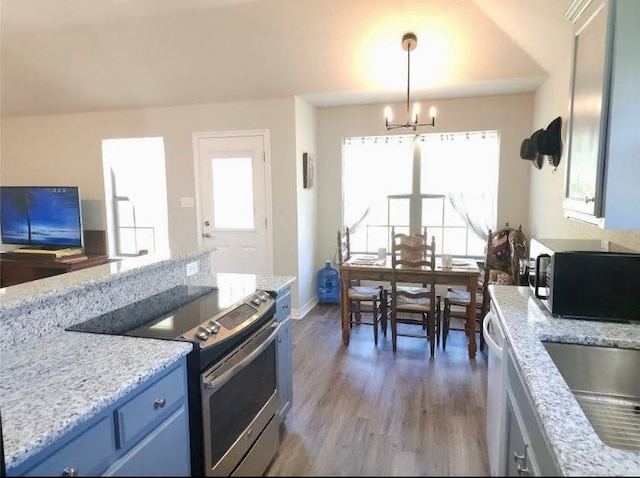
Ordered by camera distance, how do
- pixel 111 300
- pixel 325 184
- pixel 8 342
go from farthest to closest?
pixel 325 184 < pixel 111 300 < pixel 8 342

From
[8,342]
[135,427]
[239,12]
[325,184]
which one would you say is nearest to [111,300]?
[8,342]

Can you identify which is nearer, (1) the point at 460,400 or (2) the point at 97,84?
(1) the point at 460,400

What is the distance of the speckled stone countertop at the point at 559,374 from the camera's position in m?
0.83

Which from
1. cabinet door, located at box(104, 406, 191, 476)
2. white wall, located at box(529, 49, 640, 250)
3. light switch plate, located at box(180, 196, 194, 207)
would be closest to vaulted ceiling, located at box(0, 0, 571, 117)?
white wall, located at box(529, 49, 640, 250)

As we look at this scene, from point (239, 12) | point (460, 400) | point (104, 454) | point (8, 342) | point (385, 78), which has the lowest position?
point (460, 400)

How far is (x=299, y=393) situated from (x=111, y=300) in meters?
1.52

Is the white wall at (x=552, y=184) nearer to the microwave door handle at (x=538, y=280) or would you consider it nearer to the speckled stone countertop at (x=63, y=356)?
the microwave door handle at (x=538, y=280)

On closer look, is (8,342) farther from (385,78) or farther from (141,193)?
(141,193)

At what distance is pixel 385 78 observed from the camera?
3.93 metres

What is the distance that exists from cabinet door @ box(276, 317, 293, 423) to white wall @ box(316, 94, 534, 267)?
2887 mm

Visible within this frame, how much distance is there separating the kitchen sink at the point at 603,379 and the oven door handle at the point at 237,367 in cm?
120

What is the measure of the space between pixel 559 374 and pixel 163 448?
50.7 inches

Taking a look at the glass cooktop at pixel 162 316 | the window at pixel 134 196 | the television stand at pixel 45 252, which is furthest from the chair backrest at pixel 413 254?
the television stand at pixel 45 252

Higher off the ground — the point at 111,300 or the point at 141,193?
the point at 141,193
